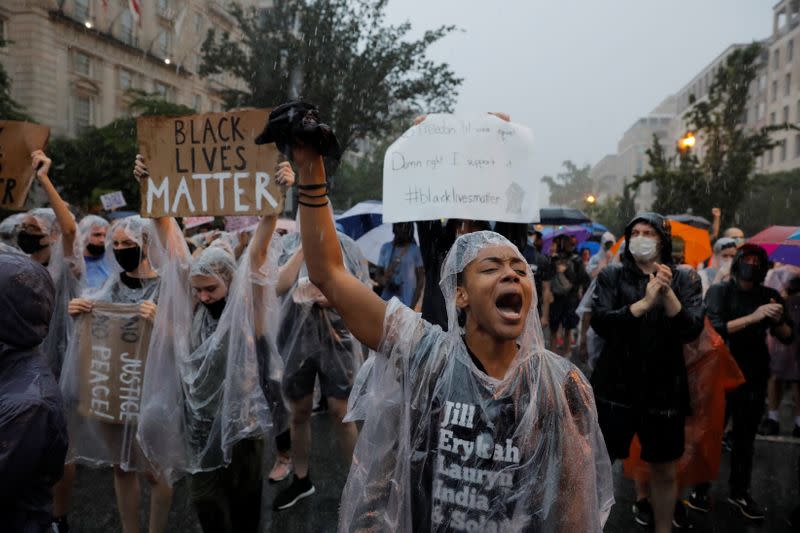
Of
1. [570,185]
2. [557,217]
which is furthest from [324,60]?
[570,185]

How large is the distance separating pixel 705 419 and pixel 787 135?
57.6 m

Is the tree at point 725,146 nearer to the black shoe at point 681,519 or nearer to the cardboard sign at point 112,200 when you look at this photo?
the cardboard sign at point 112,200

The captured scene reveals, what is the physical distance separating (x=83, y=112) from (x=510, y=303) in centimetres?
2829

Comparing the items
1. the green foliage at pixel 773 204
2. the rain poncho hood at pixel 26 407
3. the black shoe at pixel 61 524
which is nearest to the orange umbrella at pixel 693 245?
the black shoe at pixel 61 524

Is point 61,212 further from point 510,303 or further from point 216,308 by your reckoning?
point 510,303

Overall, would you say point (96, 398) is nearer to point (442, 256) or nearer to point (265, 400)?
point (265, 400)

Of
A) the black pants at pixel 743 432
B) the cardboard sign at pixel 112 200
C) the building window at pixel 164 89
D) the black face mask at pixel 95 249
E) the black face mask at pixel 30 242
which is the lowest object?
the black pants at pixel 743 432

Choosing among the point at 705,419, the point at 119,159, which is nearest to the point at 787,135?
the point at 119,159

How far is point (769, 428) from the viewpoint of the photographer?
5988 mm

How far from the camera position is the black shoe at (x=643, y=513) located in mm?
3912

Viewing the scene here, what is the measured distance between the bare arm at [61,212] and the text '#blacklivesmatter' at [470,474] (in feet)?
9.38

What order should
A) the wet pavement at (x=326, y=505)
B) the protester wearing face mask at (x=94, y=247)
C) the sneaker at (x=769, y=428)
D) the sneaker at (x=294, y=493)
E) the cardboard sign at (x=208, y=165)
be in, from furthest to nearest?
the sneaker at (x=769, y=428) < the protester wearing face mask at (x=94, y=247) < the sneaker at (x=294, y=493) < the wet pavement at (x=326, y=505) < the cardboard sign at (x=208, y=165)

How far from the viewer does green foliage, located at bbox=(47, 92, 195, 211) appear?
20.5 metres

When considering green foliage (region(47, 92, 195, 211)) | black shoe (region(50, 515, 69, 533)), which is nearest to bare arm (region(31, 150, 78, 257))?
black shoe (region(50, 515, 69, 533))
